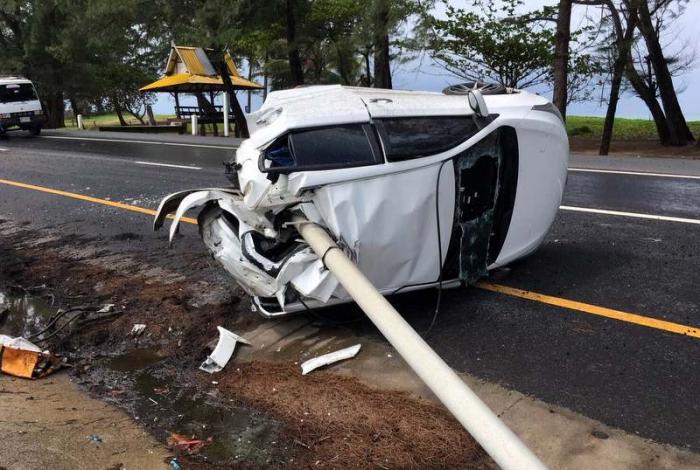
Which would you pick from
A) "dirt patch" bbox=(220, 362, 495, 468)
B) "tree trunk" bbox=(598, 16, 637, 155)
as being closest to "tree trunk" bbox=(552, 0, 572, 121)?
"tree trunk" bbox=(598, 16, 637, 155)

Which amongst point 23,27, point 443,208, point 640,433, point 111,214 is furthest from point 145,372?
point 23,27

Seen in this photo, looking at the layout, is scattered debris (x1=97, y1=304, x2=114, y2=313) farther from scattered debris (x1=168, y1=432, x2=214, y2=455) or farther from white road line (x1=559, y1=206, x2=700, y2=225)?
white road line (x1=559, y1=206, x2=700, y2=225)

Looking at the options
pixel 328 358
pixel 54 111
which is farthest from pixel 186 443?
pixel 54 111

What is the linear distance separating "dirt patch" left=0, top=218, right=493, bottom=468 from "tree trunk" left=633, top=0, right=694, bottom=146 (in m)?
19.0

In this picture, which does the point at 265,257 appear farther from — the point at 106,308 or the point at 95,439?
the point at 106,308

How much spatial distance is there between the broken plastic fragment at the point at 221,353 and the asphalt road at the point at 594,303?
0.97 meters

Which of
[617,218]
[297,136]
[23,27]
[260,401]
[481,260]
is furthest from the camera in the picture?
[23,27]

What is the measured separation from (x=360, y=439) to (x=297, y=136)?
207cm

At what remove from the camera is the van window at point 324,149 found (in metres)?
4.21

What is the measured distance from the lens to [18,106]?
24125 millimetres

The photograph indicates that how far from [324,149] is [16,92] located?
2428 centimetres

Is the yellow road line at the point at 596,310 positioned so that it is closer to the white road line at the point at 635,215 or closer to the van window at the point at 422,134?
the van window at the point at 422,134

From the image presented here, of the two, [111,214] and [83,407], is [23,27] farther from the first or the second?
[83,407]

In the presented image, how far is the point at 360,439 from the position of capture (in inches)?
134
